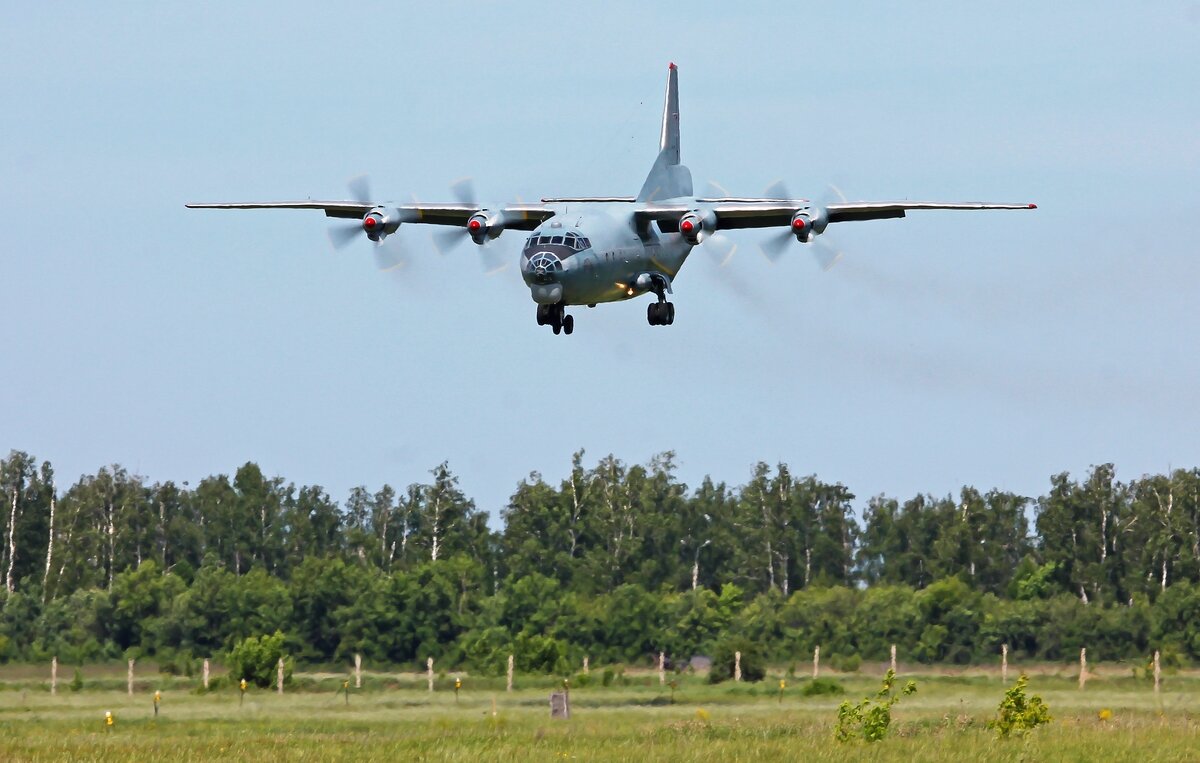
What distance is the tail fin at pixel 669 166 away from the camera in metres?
60.4

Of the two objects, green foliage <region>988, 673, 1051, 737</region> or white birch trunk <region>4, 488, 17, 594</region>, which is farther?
white birch trunk <region>4, 488, 17, 594</region>

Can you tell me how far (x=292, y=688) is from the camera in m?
70.2

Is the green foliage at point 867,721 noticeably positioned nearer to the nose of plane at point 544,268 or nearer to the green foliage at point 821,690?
the nose of plane at point 544,268

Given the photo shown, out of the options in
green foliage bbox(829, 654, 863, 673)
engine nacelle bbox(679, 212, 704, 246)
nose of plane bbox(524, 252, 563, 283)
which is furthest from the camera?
green foliage bbox(829, 654, 863, 673)

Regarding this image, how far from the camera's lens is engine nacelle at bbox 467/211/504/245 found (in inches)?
2110

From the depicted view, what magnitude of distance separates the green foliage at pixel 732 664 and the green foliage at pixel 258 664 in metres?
15.9

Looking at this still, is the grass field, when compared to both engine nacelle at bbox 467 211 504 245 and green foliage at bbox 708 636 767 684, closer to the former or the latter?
green foliage at bbox 708 636 767 684

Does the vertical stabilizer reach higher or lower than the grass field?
higher

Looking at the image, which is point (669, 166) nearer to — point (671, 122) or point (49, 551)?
point (671, 122)

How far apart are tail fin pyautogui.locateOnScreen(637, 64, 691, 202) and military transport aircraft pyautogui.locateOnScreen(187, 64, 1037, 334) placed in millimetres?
3079

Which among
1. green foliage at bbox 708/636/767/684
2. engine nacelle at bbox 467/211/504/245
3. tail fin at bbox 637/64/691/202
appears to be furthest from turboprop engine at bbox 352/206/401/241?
green foliage at bbox 708/636/767/684

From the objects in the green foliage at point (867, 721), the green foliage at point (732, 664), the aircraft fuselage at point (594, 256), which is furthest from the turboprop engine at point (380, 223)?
the green foliage at point (732, 664)

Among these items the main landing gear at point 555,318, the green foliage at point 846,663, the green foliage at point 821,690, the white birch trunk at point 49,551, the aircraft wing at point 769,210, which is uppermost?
the aircraft wing at point 769,210

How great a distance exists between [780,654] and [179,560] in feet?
141
